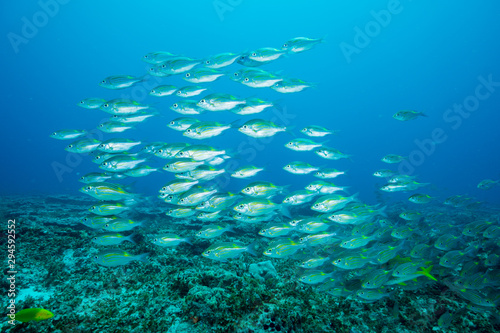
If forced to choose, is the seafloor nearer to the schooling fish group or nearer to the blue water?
the schooling fish group

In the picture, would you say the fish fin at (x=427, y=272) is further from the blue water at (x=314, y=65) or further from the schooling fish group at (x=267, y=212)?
the blue water at (x=314, y=65)

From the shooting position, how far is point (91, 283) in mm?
4430

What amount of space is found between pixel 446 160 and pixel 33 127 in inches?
12714

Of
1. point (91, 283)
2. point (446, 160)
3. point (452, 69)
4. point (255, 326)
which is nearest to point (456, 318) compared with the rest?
point (255, 326)

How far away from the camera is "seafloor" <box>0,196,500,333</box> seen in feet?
10.2

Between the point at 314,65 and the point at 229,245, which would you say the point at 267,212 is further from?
the point at 314,65

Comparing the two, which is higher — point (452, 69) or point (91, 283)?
point (452, 69)

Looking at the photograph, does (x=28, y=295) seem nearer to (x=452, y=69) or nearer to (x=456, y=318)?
(x=456, y=318)

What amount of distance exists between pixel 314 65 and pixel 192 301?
495ft

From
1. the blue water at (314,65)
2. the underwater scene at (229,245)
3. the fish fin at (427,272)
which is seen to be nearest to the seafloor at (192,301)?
the underwater scene at (229,245)

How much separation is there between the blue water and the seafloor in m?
96.3

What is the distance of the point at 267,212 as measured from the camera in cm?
529

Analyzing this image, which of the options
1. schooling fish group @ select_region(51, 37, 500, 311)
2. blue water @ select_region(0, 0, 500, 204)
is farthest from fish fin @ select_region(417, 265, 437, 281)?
blue water @ select_region(0, 0, 500, 204)

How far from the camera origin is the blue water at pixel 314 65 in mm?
112688
